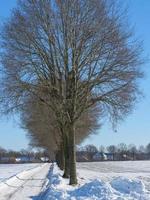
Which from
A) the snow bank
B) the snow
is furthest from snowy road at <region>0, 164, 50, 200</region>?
the snow

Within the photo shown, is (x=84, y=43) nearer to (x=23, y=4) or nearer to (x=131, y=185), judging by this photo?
(x=23, y=4)

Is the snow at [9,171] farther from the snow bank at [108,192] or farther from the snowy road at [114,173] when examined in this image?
the snow bank at [108,192]

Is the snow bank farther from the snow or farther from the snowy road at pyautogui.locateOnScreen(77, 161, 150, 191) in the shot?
the snow

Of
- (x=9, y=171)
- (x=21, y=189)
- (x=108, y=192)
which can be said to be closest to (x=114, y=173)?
(x=9, y=171)

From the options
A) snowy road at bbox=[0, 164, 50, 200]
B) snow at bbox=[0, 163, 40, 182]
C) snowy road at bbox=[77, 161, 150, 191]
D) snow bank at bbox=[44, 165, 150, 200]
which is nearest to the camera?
snow bank at bbox=[44, 165, 150, 200]

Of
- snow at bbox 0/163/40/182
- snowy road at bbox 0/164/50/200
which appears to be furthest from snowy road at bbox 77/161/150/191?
snow at bbox 0/163/40/182

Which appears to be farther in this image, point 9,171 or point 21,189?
point 9,171

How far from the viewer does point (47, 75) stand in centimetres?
2992

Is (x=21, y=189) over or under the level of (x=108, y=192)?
over

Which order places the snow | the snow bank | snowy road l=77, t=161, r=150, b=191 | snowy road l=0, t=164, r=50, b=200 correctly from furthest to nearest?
1. the snow
2. snowy road l=77, t=161, r=150, b=191
3. snowy road l=0, t=164, r=50, b=200
4. the snow bank

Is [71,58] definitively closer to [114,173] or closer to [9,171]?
[114,173]

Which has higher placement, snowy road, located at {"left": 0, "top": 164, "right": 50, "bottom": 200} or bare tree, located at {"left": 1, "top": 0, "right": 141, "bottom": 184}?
bare tree, located at {"left": 1, "top": 0, "right": 141, "bottom": 184}

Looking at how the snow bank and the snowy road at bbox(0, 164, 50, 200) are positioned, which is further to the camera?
the snowy road at bbox(0, 164, 50, 200)

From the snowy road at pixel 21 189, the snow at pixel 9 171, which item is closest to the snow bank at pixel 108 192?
the snowy road at pixel 21 189
